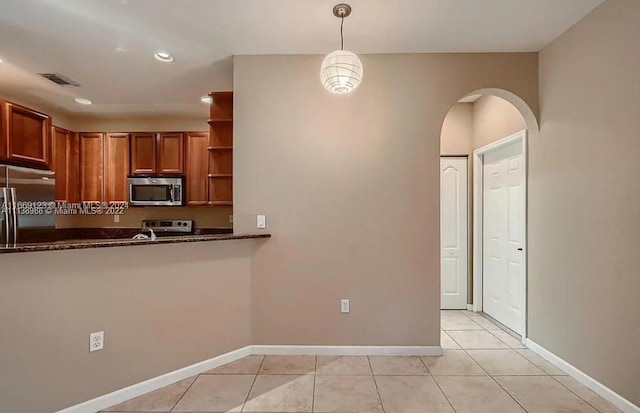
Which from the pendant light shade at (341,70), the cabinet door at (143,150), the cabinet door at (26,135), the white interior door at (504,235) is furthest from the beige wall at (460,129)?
the cabinet door at (26,135)

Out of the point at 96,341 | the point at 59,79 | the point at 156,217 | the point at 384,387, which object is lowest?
the point at 384,387

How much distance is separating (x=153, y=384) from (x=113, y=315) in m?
0.60

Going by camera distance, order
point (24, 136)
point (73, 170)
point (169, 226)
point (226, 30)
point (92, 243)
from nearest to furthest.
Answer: point (92, 243) < point (226, 30) < point (24, 136) < point (73, 170) < point (169, 226)

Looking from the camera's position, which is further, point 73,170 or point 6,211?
point 73,170

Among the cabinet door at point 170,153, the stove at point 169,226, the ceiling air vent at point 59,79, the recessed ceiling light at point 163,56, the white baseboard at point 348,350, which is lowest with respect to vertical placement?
the white baseboard at point 348,350

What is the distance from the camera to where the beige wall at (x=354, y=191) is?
2990 mm

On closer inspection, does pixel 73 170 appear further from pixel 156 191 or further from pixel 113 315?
pixel 113 315

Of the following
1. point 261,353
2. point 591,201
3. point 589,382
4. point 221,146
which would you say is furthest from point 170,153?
point 589,382

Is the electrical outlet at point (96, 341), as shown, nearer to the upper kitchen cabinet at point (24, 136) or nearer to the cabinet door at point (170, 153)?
the upper kitchen cabinet at point (24, 136)

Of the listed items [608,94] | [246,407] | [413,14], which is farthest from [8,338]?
[608,94]

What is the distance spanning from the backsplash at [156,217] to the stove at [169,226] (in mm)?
134

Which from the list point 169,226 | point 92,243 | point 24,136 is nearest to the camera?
point 92,243

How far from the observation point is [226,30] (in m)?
2.62

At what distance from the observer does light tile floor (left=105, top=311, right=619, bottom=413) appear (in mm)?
2170
